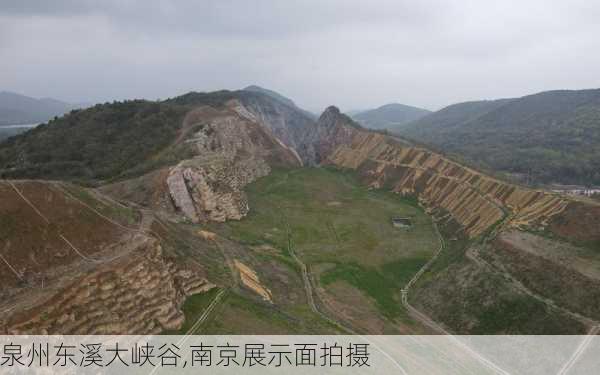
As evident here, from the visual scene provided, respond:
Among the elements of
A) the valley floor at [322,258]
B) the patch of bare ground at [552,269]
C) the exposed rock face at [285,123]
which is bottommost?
the valley floor at [322,258]

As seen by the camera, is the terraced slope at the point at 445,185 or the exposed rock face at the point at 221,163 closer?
the terraced slope at the point at 445,185

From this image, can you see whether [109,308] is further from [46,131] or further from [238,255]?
[46,131]

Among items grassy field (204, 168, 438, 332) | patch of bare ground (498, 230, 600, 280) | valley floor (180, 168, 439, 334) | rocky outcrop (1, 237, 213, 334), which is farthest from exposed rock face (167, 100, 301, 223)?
patch of bare ground (498, 230, 600, 280)

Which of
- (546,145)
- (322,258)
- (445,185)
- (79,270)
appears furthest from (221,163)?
(546,145)

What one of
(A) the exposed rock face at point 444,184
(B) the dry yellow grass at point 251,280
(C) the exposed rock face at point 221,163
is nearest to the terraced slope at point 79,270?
(B) the dry yellow grass at point 251,280

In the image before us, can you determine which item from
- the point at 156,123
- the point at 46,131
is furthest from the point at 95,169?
the point at 46,131

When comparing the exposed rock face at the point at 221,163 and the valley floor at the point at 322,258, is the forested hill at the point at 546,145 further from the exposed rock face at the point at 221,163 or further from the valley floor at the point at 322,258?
the exposed rock face at the point at 221,163
